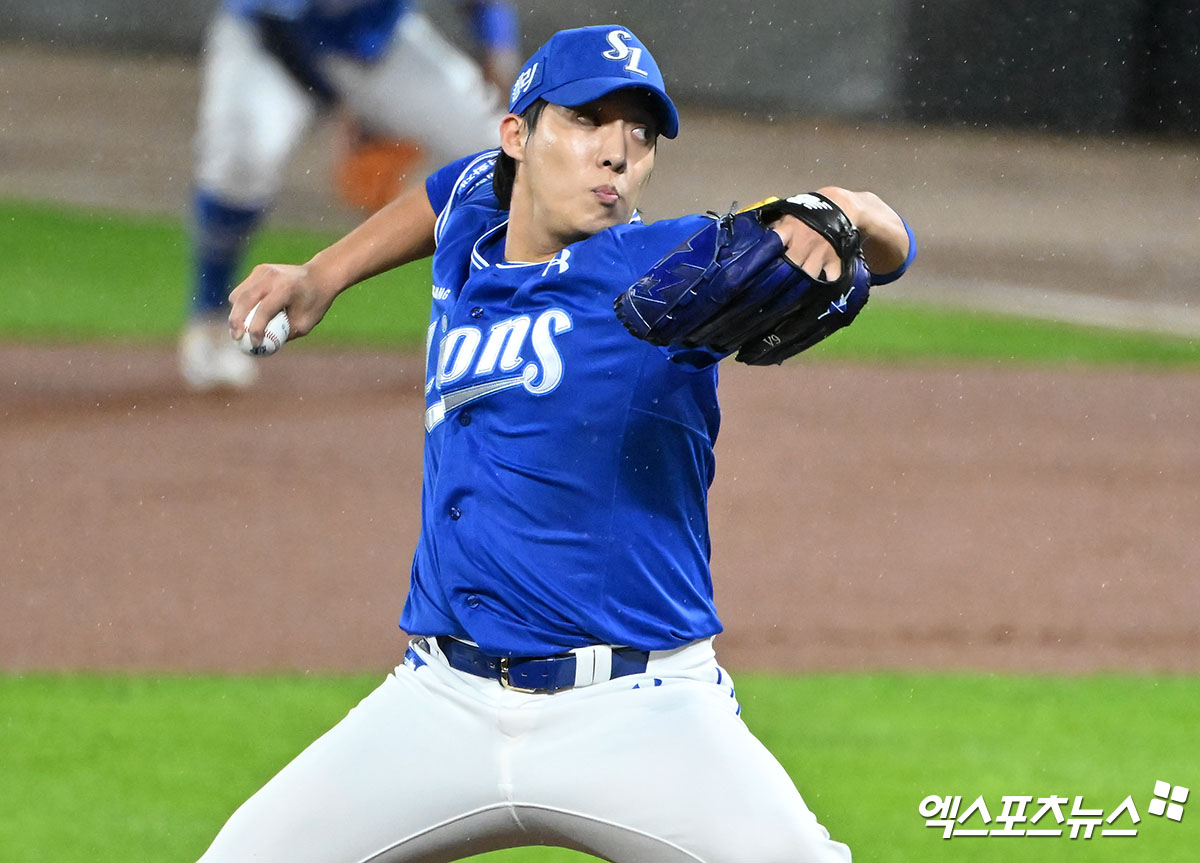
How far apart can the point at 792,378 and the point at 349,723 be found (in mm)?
7028

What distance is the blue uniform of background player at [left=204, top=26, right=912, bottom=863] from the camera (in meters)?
2.46

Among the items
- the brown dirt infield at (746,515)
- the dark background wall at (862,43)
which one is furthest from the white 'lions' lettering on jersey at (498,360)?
the dark background wall at (862,43)

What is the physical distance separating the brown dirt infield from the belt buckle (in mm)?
2880

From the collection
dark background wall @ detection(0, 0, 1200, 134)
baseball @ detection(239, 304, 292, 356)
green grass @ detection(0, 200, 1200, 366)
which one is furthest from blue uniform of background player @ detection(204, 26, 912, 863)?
dark background wall @ detection(0, 0, 1200, 134)

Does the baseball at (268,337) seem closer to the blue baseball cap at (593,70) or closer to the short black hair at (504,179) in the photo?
the short black hair at (504,179)

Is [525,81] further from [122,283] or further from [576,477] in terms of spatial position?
[122,283]

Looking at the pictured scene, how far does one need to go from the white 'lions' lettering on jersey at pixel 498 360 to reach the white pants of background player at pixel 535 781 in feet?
1.38

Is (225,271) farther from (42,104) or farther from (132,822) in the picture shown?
(42,104)

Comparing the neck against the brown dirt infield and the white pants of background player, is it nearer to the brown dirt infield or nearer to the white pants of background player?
the white pants of background player

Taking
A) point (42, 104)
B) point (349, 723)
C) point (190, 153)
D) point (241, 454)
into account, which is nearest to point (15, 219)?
point (190, 153)

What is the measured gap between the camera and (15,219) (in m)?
13.3

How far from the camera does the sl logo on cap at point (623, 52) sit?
2.61m

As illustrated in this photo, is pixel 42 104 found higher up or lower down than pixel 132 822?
higher up

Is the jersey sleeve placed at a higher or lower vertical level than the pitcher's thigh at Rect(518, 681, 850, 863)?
higher
